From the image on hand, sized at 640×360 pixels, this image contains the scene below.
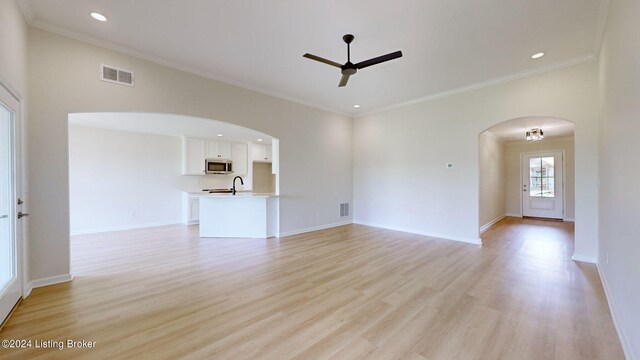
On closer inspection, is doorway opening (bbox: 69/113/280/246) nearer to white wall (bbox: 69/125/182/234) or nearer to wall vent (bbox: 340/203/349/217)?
white wall (bbox: 69/125/182/234)

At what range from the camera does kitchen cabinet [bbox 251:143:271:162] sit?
8.36m

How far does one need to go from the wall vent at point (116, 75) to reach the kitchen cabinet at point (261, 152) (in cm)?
485

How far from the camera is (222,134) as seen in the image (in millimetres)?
6879

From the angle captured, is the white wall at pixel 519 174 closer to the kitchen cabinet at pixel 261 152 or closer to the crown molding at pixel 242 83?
the crown molding at pixel 242 83

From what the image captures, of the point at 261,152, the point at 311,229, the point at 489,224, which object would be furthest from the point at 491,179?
the point at 261,152

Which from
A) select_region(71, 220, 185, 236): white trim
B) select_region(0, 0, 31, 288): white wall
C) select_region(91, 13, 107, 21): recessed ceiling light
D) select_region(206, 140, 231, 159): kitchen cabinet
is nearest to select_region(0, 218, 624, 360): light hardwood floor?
select_region(0, 0, 31, 288): white wall

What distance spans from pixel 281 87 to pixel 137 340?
14.5 feet

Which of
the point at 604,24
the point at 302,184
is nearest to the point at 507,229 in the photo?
the point at 604,24

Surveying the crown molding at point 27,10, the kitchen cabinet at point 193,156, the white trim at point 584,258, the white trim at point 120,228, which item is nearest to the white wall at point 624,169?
the white trim at point 584,258

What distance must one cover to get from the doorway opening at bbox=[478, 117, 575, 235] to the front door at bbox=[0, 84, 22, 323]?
8.34m

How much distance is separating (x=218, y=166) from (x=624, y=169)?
802 cm

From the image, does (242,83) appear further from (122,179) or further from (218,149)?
(122,179)

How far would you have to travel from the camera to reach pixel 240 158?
820cm

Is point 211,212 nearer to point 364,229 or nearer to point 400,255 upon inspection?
point 364,229
